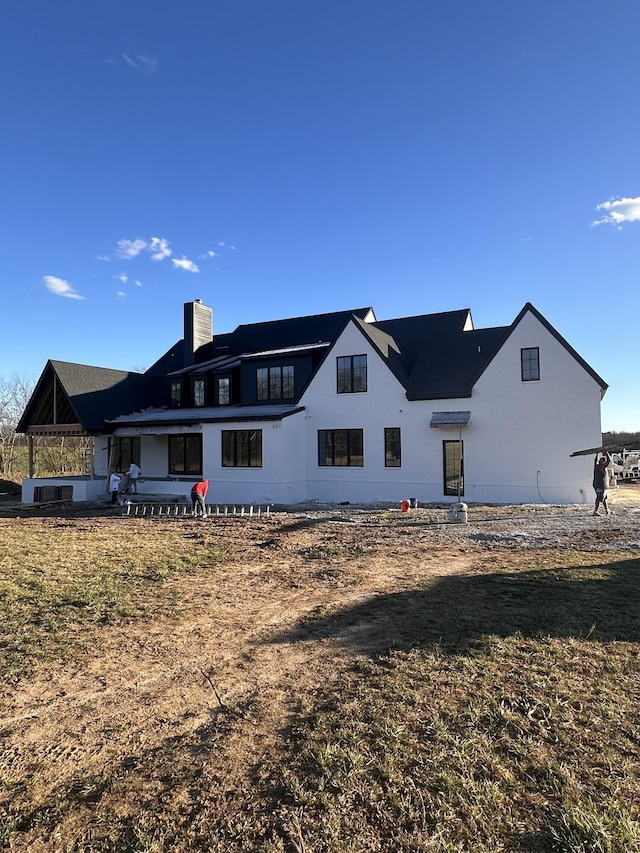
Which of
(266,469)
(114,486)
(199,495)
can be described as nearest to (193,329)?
(114,486)

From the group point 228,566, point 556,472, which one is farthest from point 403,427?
point 228,566

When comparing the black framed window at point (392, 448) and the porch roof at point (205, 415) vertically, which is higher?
the porch roof at point (205, 415)

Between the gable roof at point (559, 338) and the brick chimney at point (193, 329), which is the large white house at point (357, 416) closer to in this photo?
the gable roof at point (559, 338)

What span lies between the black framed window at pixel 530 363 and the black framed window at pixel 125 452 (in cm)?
2025

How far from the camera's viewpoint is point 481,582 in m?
8.42

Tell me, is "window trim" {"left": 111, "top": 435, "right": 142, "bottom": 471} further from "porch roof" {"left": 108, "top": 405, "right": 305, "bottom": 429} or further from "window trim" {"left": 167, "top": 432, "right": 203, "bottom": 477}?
"window trim" {"left": 167, "top": 432, "right": 203, "bottom": 477}

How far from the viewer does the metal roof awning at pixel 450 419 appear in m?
20.0

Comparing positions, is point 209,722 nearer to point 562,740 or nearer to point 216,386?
point 562,740

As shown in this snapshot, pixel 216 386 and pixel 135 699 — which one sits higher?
pixel 216 386

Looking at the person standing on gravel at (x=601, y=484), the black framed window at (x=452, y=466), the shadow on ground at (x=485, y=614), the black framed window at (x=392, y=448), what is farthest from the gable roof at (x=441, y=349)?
the shadow on ground at (x=485, y=614)

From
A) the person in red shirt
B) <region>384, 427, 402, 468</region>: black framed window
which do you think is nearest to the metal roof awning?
<region>384, 427, 402, 468</region>: black framed window

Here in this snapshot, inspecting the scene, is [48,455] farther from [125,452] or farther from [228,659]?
[228,659]

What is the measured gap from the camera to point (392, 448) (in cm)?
2188

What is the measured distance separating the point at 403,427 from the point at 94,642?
17146mm
